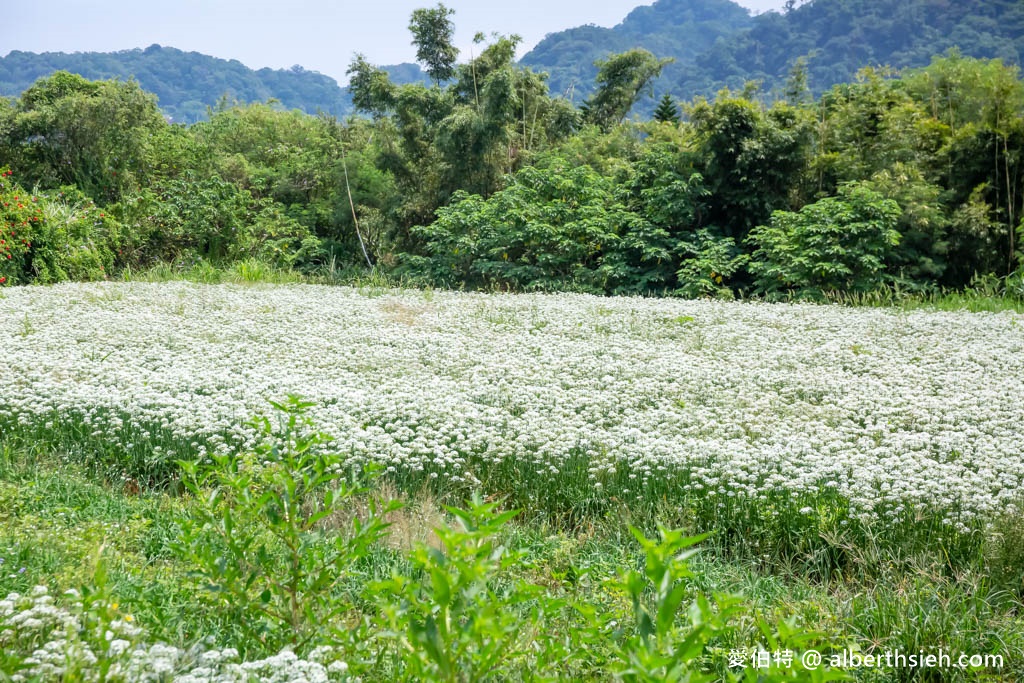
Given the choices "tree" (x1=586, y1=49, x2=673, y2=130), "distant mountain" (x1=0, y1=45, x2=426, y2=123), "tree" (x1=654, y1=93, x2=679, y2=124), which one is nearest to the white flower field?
"tree" (x1=654, y1=93, x2=679, y2=124)

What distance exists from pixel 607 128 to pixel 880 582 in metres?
23.2

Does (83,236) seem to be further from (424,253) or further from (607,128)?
(607,128)

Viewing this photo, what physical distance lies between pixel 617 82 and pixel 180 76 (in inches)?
6034

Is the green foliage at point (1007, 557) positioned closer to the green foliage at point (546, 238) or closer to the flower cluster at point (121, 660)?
the flower cluster at point (121, 660)

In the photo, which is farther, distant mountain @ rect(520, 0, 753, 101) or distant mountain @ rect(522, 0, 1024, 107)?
distant mountain @ rect(520, 0, 753, 101)

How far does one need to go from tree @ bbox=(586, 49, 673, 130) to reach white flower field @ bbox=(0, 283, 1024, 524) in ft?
56.4

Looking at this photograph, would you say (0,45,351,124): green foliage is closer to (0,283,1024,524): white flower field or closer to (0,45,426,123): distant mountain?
(0,45,426,123): distant mountain

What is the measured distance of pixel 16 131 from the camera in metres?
16.2

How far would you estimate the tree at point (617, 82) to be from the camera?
24625mm

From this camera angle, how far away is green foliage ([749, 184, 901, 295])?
11.4 metres

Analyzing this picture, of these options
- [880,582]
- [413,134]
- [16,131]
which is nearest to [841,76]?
[413,134]

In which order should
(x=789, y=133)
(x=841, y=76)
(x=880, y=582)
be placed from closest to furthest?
1. (x=880, y=582)
2. (x=789, y=133)
3. (x=841, y=76)

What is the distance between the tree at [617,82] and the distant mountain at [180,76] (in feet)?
381

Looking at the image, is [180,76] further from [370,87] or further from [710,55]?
[370,87]
